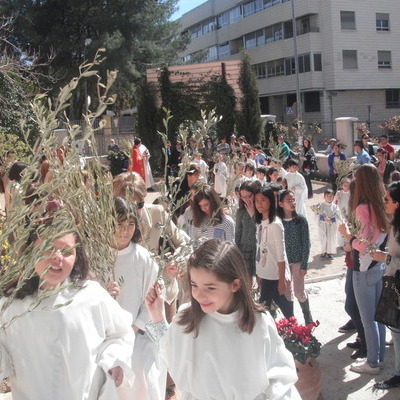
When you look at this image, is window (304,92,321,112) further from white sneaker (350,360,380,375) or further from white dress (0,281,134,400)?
white dress (0,281,134,400)

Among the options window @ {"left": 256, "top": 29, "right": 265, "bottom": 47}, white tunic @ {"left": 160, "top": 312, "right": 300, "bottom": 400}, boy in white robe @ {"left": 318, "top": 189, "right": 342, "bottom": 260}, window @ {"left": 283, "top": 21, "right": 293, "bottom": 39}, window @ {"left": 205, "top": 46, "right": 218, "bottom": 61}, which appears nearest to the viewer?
white tunic @ {"left": 160, "top": 312, "right": 300, "bottom": 400}

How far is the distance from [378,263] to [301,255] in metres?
0.94

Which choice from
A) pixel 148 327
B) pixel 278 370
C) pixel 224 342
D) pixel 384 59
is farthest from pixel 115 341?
pixel 384 59

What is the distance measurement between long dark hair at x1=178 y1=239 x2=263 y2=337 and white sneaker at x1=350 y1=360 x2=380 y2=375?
2.51 m

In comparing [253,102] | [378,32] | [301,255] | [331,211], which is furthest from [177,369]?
[378,32]

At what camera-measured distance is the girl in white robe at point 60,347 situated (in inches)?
98.6

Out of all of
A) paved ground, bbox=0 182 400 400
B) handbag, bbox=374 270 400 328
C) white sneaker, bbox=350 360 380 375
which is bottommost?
paved ground, bbox=0 182 400 400

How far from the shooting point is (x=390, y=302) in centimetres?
405

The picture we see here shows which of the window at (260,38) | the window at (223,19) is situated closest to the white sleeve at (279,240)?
the window at (260,38)

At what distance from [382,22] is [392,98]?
5.75 meters

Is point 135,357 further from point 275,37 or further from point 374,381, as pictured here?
point 275,37

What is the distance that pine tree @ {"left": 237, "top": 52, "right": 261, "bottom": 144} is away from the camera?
76.0 feet

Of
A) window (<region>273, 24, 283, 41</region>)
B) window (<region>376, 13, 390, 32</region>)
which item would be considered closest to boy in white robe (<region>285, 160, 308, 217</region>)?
window (<region>273, 24, 283, 41</region>)

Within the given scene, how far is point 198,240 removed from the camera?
279 centimetres
